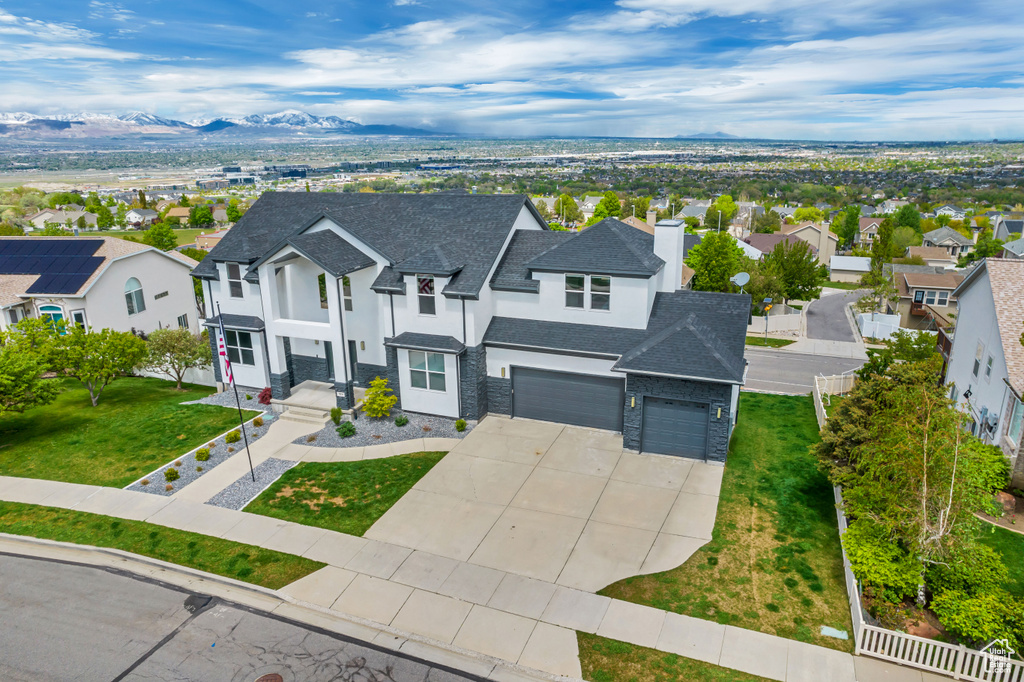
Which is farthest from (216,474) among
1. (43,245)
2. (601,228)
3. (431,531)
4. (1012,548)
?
(43,245)

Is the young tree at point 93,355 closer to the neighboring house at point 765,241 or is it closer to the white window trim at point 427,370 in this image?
the white window trim at point 427,370

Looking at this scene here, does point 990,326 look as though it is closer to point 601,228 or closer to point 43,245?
point 601,228

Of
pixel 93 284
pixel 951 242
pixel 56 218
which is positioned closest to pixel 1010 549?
pixel 93 284

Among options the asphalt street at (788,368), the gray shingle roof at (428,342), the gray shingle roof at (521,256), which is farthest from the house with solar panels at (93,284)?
the asphalt street at (788,368)

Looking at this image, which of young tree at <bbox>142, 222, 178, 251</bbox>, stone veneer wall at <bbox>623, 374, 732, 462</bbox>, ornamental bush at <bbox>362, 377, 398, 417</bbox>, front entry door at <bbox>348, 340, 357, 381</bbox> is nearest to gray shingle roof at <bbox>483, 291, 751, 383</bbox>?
stone veneer wall at <bbox>623, 374, 732, 462</bbox>

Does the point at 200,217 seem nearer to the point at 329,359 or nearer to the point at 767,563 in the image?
the point at 329,359
